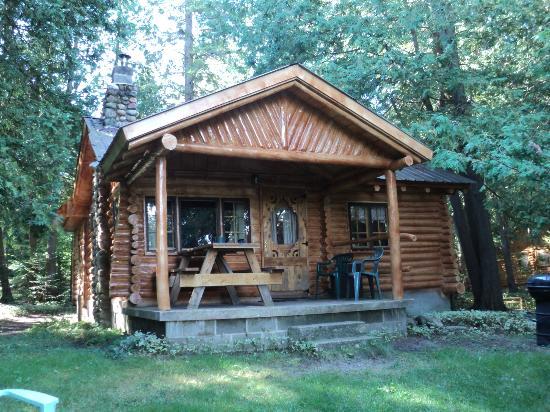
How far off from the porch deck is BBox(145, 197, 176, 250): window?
1.56 meters

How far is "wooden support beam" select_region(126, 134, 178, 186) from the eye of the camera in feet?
27.1

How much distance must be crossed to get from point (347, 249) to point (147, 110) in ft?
56.5

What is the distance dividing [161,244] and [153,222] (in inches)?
105

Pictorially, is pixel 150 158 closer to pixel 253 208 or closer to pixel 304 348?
pixel 253 208

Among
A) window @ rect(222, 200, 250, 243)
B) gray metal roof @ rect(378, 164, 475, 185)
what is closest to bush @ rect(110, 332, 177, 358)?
window @ rect(222, 200, 250, 243)

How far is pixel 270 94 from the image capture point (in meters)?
9.43

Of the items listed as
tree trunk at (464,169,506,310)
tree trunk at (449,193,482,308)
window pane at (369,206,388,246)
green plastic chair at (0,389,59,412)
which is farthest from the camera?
tree trunk at (449,193,482,308)

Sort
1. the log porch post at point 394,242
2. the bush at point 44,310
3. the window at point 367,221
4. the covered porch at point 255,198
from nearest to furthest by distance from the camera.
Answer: the covered porch at point 255,198, the log porch post at point 394,242, the window at point 367,221, the bush at point 44,310

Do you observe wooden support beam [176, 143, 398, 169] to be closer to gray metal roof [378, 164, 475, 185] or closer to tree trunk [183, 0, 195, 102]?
gray metal roof [378, 164, 475, 185]

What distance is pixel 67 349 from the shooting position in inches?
351

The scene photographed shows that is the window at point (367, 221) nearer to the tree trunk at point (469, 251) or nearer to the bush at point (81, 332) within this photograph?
the tree trunk at point (469, 251)

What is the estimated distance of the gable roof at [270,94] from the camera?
824 centimetres

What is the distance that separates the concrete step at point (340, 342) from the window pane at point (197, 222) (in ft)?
12.5

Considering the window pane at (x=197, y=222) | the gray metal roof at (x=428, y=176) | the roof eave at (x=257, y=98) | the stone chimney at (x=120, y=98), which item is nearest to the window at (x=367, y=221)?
the gray metal roof at (x=428, y=176)
